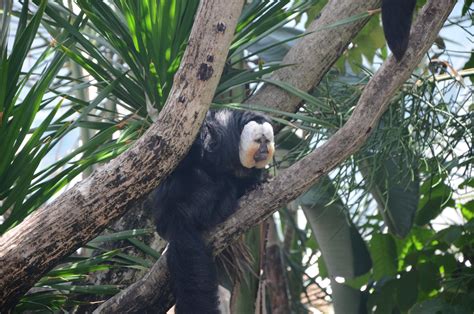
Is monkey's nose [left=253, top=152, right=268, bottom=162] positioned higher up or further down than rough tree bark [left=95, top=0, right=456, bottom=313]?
higher up

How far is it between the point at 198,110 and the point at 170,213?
31.9 inches

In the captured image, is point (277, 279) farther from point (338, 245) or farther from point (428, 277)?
point (428, 277)

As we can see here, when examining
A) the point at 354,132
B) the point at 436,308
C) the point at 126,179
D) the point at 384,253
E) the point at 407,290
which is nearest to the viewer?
the point at 126,179

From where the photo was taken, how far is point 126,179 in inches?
121

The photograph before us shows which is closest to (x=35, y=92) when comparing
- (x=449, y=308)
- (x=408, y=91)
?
(x=408, y=91)

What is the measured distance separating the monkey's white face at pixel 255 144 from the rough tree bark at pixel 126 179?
2.41ft

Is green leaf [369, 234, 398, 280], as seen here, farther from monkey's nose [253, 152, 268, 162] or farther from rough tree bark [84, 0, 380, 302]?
monkey's nose [253, 152, 268, 162]

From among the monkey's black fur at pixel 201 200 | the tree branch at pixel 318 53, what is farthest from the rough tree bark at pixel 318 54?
the monkey's black fur at pixel 201 200

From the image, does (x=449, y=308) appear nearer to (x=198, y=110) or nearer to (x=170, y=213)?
(x=170, y=213)

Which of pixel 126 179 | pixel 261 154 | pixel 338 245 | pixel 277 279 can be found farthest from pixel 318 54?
pixel 277 279

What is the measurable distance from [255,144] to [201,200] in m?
0.38

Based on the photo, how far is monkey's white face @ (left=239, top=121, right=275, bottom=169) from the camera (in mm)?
3824

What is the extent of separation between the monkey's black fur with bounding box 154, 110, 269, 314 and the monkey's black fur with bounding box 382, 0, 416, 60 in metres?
0.86

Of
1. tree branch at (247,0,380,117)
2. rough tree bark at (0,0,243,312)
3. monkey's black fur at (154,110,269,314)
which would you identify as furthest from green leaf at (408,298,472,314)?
rough tree bark at (0,0,243,312)
